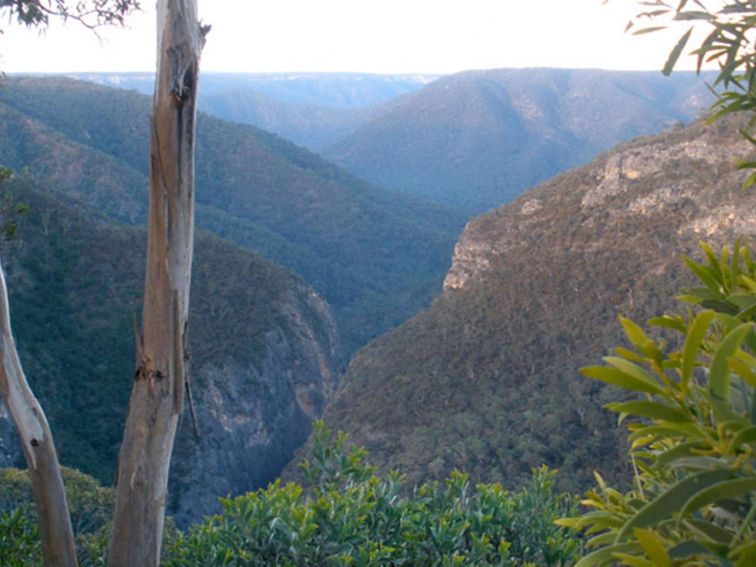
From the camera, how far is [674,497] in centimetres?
76

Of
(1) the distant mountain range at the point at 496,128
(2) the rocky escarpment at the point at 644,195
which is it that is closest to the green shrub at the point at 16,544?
(2) the rocky escarpment at the point at 644,195

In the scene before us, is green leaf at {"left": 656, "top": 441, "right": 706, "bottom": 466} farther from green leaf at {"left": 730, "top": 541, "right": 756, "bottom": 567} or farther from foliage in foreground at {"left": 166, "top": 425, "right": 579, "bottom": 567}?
foliage in foreground at {"left": 166, "top": 425, "right": 579, "bottom": 567}

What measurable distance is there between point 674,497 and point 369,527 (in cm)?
220

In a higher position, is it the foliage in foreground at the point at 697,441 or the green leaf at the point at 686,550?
the foliage in foreground at the point at 697,441

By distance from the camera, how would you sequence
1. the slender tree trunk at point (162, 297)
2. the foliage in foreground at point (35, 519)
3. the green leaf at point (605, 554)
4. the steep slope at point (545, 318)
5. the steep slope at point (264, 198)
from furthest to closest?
1. the steep slope at point (264, 198)
2. the steep slope at point (545, 318)
3. the foliage in foreground at point (35, 519)
4. the slender tree trunk at point (162, 297)
5. the green leaf at point (605, 554)

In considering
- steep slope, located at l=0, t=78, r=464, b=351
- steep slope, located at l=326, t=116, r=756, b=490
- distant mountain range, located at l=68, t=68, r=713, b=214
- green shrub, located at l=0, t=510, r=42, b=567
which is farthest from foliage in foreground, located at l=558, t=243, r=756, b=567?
distant mountain range, located at l=68, t=68, r=713, b=214

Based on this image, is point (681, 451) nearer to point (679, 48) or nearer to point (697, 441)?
point (697, 441)

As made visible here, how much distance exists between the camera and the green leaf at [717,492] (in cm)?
71

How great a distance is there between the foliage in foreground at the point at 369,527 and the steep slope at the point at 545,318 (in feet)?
33.7

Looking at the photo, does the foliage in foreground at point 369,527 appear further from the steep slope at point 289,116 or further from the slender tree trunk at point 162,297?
the steep slope at point 289,116

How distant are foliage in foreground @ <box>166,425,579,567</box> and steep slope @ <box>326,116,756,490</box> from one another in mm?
10282

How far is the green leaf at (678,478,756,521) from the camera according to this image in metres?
0.71

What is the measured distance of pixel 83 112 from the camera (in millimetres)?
42781

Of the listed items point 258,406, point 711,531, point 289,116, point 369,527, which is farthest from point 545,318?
point 289,116
